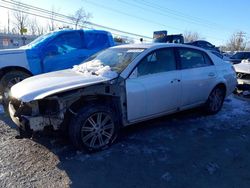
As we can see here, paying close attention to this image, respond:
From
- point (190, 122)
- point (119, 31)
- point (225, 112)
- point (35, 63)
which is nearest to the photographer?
point (190, 122)

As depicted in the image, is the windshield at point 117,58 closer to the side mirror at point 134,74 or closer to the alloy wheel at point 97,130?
the side mirror at point 134,74

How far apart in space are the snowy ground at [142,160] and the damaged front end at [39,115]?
0.50 metres

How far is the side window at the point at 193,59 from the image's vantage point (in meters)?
5.20

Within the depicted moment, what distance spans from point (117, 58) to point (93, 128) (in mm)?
1449

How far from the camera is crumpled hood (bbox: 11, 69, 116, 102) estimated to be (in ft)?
11.9

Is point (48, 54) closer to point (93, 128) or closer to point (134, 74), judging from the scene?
point (134, 74)

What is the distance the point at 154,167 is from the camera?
362 cm

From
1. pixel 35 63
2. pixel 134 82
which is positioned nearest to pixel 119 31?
pixel 35 63

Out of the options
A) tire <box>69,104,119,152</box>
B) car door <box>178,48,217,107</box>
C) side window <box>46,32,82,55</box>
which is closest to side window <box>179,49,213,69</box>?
car door <box>178,48,217,107</box>

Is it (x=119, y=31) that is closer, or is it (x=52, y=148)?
(x=52, y=148)

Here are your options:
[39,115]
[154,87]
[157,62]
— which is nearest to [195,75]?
[157,62]

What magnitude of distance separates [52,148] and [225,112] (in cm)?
415

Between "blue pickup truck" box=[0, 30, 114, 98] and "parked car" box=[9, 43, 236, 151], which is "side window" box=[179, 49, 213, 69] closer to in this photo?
"parked car" box=[9, 43, 236, 151]

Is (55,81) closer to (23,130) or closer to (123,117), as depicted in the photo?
(23,130)
